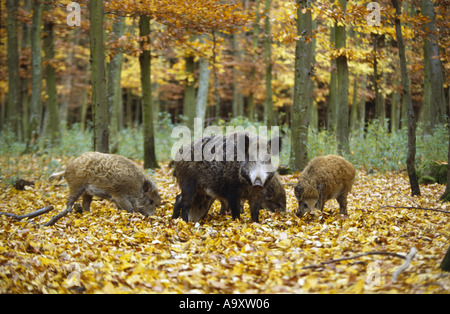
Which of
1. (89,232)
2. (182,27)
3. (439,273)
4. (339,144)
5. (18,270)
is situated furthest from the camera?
(339,144)

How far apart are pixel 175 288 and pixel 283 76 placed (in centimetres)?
2230

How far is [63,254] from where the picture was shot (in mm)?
5129

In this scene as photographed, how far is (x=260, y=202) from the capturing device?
745cm

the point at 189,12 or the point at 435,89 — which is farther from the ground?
the point at 189,12

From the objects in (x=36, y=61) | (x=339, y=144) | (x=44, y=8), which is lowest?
(x=339, y=144)

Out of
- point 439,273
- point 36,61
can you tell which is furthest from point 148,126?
point 439,273

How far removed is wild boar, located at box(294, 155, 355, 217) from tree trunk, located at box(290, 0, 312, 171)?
380cm

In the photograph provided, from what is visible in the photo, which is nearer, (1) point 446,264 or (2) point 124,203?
(1) point 446,264

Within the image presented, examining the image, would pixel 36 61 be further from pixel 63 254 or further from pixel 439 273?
pixel 439 273

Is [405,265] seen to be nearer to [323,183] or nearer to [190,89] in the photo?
[323,183]

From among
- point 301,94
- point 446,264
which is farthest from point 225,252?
point 301,94

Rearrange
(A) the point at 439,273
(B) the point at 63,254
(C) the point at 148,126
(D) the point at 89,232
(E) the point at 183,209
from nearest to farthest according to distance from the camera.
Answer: (A) the point at 439,273
(B) the point at 63,254
(D) the point at 89,232
(E) the point at 183,209
(C) the point at 148,126

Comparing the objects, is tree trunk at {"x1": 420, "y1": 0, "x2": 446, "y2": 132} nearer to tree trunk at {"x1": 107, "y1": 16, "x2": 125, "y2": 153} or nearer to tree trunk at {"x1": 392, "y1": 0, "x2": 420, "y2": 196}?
tree trunk at {"x1": 392, "y1": 0, "x2": 420, "y2": 196}

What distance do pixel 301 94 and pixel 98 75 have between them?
5.85 meters
